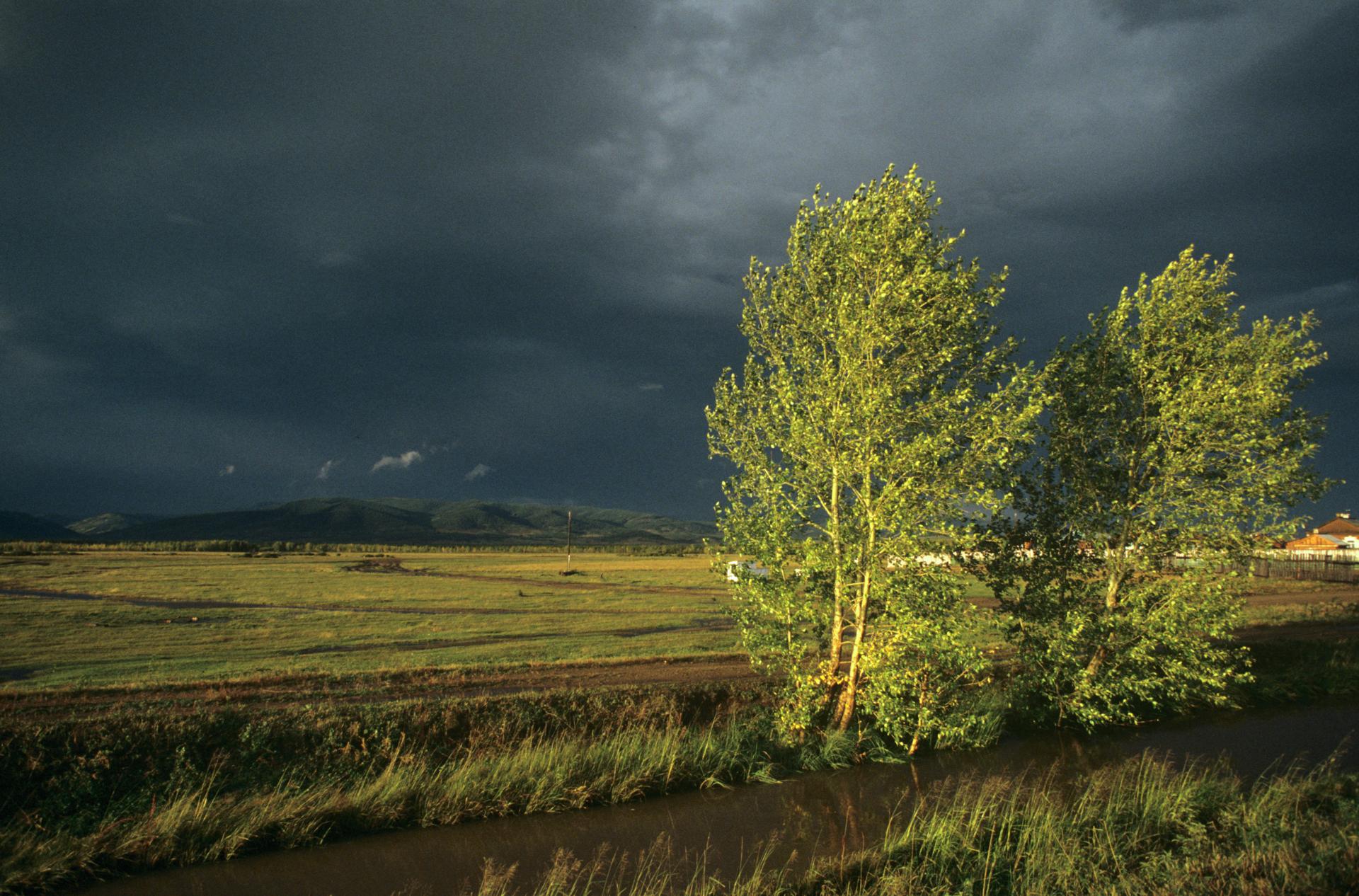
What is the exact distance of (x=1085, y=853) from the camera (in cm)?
1327

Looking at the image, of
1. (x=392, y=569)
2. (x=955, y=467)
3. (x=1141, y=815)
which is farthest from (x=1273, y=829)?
(x=392, y=569)

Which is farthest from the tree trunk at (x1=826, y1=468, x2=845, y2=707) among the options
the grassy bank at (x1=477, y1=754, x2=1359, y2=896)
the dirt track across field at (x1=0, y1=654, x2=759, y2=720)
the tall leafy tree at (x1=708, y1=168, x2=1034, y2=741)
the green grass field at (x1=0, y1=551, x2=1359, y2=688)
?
the green grass field at (x1=0, y1=551, x2=1359, y2=688)

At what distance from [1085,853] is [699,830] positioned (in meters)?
7.66

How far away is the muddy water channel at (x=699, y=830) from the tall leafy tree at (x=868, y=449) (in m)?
2.05

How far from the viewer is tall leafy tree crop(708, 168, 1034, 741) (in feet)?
61.4

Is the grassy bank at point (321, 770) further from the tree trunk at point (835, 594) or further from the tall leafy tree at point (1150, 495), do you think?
the tall leafy tree at point (1150, 495)

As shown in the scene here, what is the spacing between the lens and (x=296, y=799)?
15406 millimetres

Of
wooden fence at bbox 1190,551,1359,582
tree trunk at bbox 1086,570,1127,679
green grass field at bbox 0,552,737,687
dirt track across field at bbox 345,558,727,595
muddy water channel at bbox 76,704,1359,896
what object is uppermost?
tree trunk at bbox 1086,570,1127,679

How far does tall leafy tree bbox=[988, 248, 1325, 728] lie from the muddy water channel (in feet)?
6.87

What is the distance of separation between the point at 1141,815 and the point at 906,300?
13.0m

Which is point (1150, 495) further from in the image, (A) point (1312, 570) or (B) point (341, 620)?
(A) point (1312, 570)

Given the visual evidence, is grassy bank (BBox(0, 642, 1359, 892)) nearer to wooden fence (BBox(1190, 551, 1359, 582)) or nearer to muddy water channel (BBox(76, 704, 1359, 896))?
muddy water channel (BBox(76, 704, 1359, 896))

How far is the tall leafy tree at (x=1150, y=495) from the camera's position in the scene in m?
21.1

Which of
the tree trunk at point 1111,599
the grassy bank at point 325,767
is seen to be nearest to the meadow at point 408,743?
the grassy bank at point 325,767
